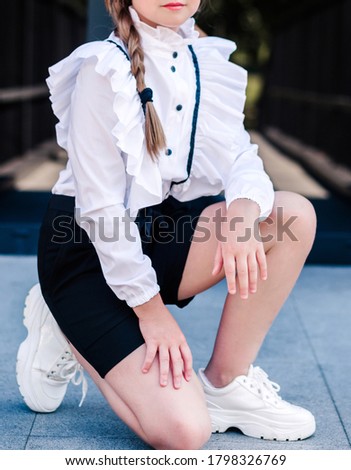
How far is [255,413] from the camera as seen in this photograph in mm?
2848

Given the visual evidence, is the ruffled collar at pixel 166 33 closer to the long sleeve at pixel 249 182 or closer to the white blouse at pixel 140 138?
the white blouse at pixel 140 138

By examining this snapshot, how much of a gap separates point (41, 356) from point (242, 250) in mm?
740

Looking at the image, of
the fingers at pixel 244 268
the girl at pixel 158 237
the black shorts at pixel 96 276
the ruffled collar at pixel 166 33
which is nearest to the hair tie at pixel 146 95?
the girl at pixel 158 237

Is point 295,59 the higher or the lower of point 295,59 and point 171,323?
the lower

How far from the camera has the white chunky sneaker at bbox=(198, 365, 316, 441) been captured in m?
2.84

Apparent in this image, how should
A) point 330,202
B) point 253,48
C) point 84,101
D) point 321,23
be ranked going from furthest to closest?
point 253,48 → point 321,23 → point 330,202 → point 84,101

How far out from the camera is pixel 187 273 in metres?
2.87

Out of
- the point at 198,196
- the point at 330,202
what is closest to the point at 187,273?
the point at 198,196

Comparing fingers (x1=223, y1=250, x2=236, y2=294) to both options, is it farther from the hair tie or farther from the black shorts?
the hair tie

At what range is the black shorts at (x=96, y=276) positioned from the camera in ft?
8.70

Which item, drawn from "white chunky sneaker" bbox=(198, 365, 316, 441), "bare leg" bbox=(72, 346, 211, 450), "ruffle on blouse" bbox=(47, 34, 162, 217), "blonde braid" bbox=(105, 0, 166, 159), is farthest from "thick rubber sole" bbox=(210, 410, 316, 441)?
"blonde braid" bbox=(105, 0, 166, 159)

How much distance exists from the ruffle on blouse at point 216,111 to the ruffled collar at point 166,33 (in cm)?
10

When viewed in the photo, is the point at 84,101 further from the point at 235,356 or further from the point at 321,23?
the point at 321,23

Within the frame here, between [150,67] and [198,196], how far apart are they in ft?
1.42
